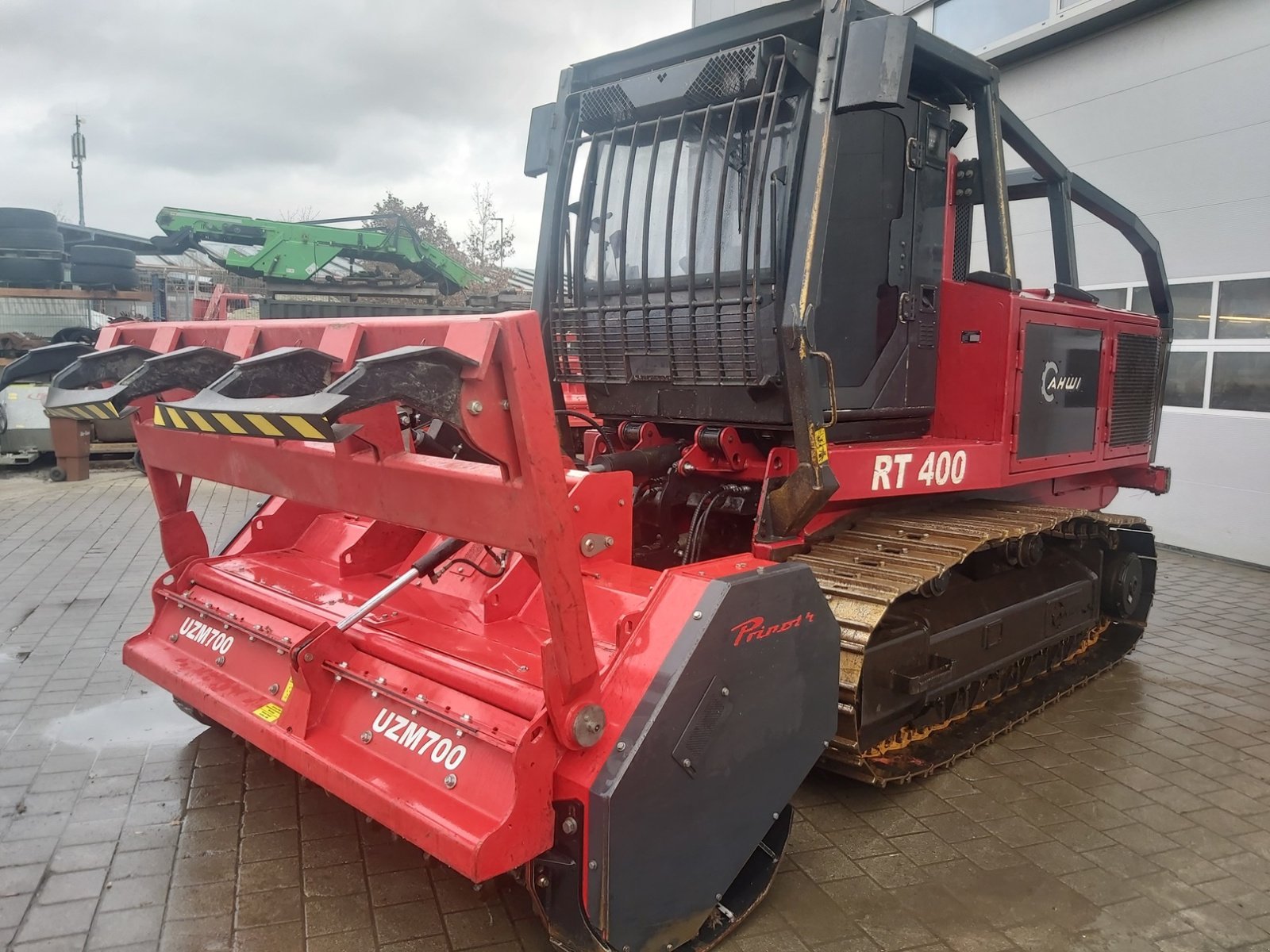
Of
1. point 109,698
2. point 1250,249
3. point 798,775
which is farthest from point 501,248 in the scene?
point 798,775

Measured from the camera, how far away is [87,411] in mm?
2914

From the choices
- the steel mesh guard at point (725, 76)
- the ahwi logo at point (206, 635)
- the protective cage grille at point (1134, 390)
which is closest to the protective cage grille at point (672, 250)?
the steel mesh guard at point (725, 76)

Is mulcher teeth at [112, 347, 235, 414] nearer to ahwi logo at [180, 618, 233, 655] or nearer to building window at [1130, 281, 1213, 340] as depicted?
ahwi logo at [180, 618, 233, 655]

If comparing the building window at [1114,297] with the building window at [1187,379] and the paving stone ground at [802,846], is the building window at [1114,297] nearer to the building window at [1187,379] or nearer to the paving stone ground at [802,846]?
the building window at [1187,379]

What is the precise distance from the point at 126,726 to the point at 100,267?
12.7 m

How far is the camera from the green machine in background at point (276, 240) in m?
16.9

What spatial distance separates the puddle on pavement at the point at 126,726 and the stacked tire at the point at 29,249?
12.4 metres

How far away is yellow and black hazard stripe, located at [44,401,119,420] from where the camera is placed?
2.83m

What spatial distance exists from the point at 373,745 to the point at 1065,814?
99.3 inches

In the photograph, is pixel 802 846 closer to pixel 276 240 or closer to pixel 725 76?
pixel 725 76

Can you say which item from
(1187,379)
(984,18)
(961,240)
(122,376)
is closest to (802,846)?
(961,240)

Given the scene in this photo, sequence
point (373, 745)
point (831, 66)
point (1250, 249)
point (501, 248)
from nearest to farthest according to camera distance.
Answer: point (373, 745)
point (831, 66)
point (1250, 249)
point (501, 248)

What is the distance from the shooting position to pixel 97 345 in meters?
3.49

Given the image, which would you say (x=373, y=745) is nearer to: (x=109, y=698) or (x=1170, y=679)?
(x=109, y=698)
